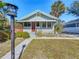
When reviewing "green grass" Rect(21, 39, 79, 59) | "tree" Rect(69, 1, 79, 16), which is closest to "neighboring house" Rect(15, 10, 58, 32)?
"tree" Rect(69, 1, 79, 16)

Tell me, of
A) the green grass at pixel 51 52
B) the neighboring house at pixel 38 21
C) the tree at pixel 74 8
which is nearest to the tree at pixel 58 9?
the tree at pixel 74 8

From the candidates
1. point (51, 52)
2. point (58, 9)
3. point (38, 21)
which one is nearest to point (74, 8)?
point (38, 21)

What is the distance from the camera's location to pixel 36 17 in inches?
1626

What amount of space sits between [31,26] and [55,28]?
6399mm

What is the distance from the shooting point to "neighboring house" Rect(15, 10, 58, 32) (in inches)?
1609

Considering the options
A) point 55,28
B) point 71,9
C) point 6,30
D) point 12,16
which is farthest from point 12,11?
point 71,9

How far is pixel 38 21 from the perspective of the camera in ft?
136

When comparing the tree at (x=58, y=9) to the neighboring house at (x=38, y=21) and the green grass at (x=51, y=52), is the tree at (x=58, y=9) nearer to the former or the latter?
the neighboring house at (x=38, y=21)

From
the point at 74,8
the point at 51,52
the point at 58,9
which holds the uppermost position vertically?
the point at 58,9

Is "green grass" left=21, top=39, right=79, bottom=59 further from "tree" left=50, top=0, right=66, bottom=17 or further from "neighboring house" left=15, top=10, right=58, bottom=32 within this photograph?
"tree" left=50, top=0, right=66, bottom=17

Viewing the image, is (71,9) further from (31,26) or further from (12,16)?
(12,16)

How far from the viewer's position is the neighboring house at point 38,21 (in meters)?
40.9

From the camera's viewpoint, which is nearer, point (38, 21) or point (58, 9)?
point (38, 21)

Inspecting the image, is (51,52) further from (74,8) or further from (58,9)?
(58,9)
